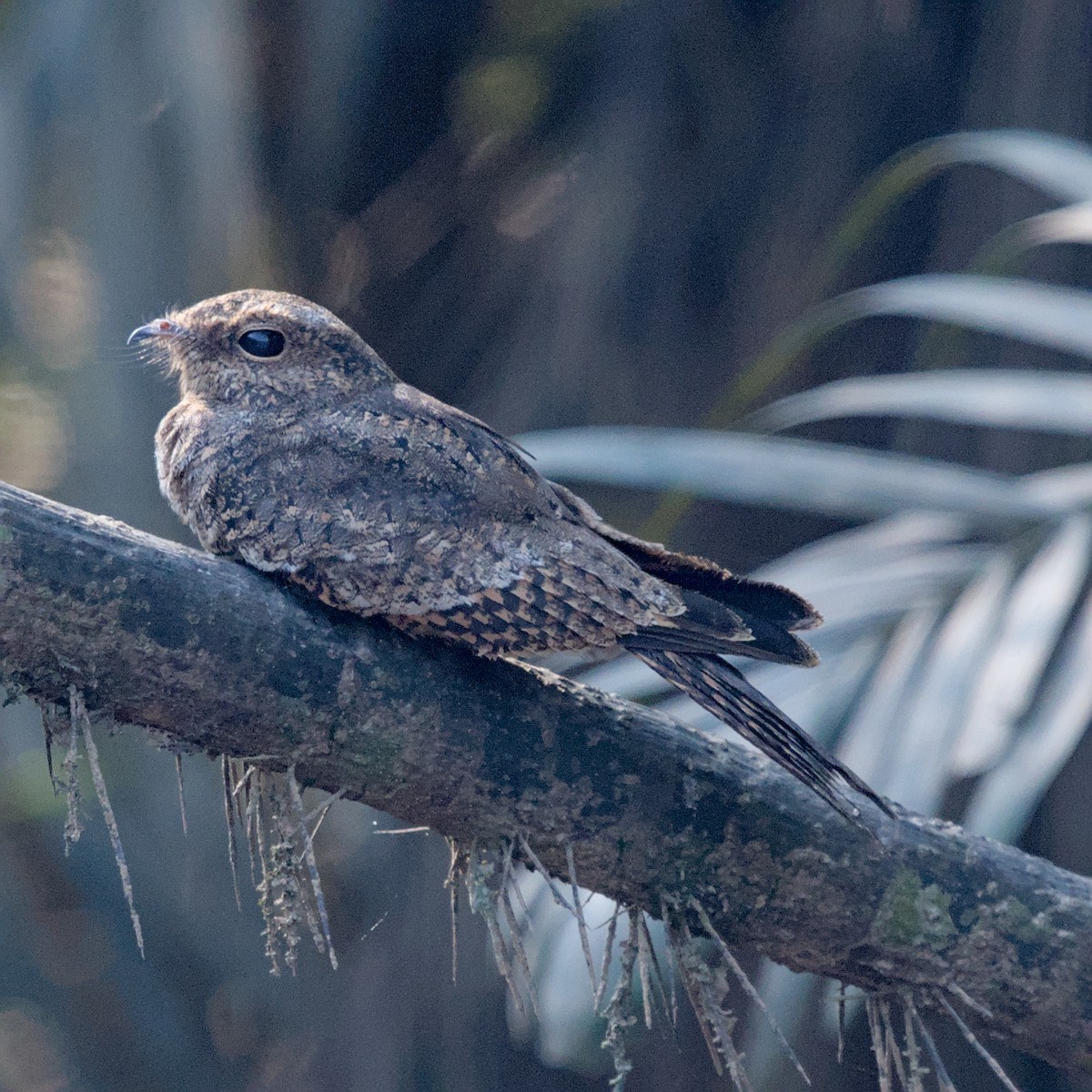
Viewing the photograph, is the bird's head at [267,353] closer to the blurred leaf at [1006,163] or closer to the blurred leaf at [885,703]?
the blurred leaf at [885,703]

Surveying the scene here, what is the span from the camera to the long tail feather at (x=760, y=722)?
1389mm

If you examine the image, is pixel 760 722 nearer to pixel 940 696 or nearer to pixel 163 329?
pixel 940 696

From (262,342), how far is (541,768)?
0.93 m

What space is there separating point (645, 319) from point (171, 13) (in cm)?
177

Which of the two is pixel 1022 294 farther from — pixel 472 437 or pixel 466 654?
pixel 466 654

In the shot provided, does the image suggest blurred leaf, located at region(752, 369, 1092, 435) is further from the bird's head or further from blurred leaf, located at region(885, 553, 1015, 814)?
the bird's head

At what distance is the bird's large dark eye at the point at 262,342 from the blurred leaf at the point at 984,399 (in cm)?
107

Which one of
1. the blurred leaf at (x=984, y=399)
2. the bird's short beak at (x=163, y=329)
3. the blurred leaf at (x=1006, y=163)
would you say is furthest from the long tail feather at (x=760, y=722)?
the blurred leaf at (x=1006, y=163)

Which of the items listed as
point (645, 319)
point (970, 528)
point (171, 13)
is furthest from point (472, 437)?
point (645, 319)

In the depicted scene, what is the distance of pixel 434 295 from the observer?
4.36m

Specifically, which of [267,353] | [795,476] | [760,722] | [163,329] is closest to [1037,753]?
[760,722]

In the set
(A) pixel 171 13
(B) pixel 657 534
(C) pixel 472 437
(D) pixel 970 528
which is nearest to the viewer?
(C) pixel 472 437

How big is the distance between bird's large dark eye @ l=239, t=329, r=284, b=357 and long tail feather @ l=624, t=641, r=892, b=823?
0.82 m

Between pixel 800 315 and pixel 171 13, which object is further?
pixel 800 315
